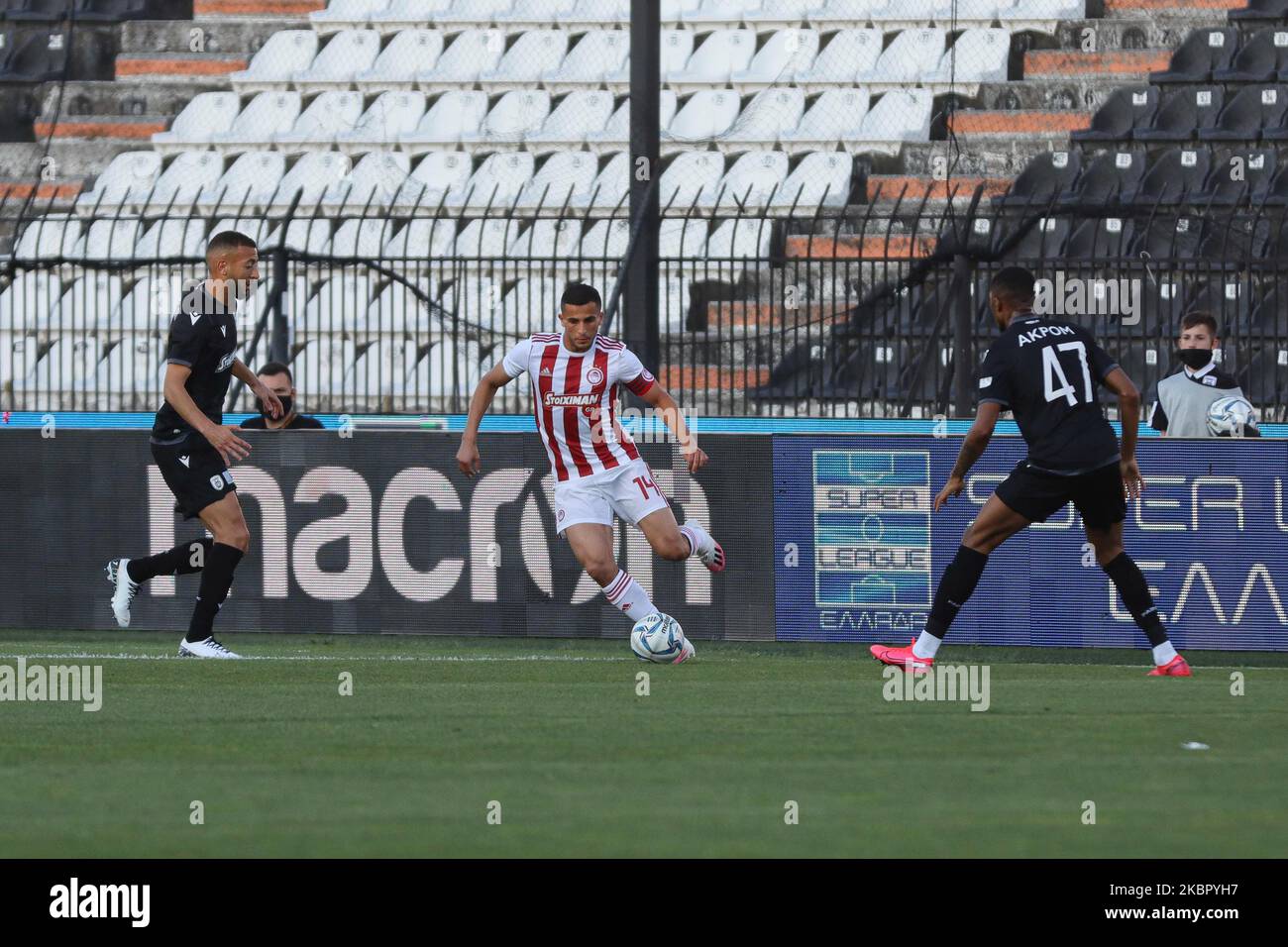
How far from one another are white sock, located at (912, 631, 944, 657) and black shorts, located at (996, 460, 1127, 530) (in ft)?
2.33

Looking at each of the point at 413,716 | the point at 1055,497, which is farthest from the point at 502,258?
the point at 413,716

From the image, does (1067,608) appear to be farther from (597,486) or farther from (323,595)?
(323,595)

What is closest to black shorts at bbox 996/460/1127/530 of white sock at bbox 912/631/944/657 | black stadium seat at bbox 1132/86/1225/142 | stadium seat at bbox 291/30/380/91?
white sock at bbox 912/631/944/657

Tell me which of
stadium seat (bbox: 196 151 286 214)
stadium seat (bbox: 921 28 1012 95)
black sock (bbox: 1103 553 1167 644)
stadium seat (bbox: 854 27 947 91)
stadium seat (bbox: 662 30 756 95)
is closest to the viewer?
black sock (bbox: 1103 553 1167 644)

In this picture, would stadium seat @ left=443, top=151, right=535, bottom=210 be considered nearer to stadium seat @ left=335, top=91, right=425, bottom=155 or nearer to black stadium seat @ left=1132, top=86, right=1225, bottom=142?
stadium seat @ left=335, top=91, right=425, bottom=155

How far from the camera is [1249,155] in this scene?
63.4 ft

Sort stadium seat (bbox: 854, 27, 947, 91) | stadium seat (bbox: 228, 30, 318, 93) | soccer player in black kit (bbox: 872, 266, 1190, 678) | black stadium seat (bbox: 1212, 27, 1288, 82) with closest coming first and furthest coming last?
soccer player in black kit (bbox: 872, 266, 1190, 678), black stadium seat (bbox: 1212, 27, 1288, 82), stadium seat (bbox: 854, 27, 947, 91), stadium seat (bbox: 228, 30, 318, 93)

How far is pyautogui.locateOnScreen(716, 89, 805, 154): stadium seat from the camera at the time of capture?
71.3 feet

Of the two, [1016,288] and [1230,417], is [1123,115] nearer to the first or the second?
[1230,417]

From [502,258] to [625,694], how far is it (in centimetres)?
624

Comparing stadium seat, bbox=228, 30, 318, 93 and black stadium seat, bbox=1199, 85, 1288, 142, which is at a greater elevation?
stadium seat, bbox=228, 30, 318, 93

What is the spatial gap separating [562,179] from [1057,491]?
11.8 meters

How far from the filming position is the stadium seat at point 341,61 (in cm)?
2386

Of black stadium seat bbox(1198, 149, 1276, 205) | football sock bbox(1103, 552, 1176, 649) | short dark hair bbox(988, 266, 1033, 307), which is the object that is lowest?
football sock bbox(1103, 552, 1176, 649)
